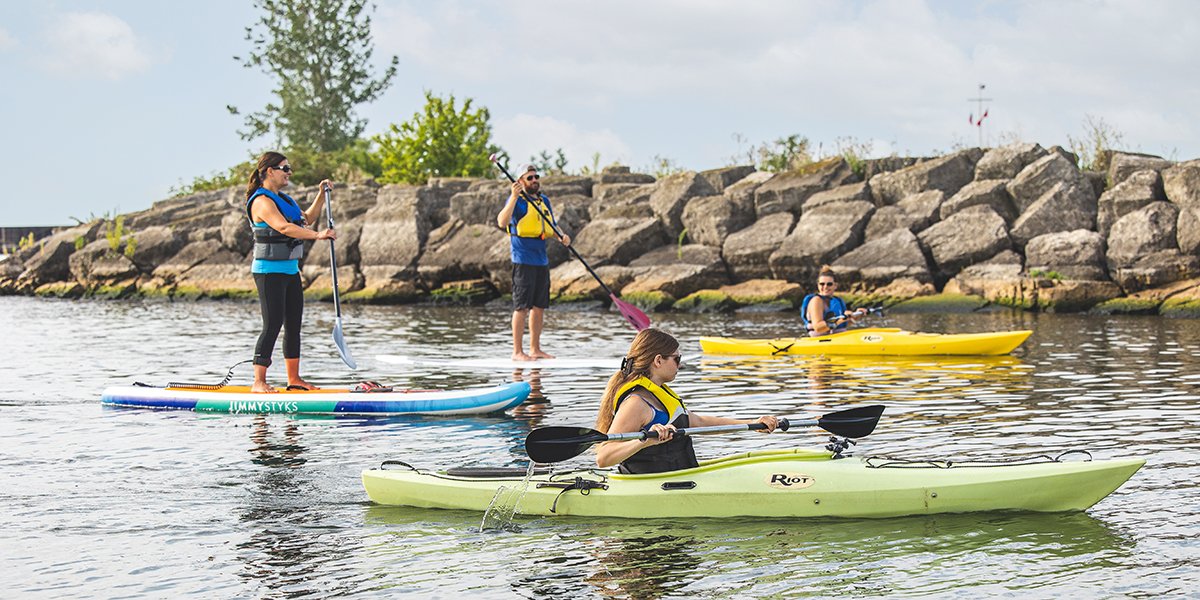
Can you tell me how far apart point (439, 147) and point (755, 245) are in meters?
13.2

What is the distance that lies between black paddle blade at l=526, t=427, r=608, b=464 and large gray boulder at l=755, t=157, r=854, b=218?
19565 millimetres

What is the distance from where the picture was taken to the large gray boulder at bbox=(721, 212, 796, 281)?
950 inches

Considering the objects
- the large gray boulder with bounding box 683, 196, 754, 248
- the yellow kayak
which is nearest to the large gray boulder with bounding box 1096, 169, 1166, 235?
the large gray boulder with bounding box 683, 196, 754, 248

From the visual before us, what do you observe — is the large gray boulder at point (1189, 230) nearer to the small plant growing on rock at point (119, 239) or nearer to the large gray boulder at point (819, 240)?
the large gray boulder at point (819, 240)

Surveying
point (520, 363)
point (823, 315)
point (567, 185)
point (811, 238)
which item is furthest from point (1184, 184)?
point (567, 185)

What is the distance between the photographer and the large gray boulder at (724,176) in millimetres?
27609

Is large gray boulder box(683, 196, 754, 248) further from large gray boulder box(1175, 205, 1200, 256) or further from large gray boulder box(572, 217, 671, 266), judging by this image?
large gray boulder box(1175, 205, 1200, 256)

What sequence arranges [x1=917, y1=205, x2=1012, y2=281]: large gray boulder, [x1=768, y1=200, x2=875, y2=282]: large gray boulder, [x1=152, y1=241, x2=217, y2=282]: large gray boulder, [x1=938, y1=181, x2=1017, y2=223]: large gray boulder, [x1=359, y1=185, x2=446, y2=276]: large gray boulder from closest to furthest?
[x1=917, y1=205, x2=1012, y2=281]: large gray boulder, [x1=938, y1=181, x2=1017, y2=223]: large gray boulder, [x1=768, y1=200, x2=875, y2=282]: large gray boulder, [x1=359, y1=185, x2=446, y2=276]: large gray boulder, [x1=152, y1=241, x2=217, y2=282]: large gray boulder

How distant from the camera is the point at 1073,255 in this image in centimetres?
2109

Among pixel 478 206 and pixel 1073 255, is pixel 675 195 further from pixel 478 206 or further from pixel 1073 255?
pixel 1073 255

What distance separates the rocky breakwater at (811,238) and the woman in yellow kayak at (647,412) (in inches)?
620

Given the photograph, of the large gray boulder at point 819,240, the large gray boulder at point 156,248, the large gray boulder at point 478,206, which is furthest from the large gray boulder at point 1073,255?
the large gray boulder at point 156,248

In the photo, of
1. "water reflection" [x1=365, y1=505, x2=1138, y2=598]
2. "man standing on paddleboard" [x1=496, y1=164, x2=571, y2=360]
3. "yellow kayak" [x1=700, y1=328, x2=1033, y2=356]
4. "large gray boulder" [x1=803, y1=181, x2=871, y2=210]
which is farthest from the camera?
"large gray boulder" [x1=803, y1=181, x2=871, y2=210]

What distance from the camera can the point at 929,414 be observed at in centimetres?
918
